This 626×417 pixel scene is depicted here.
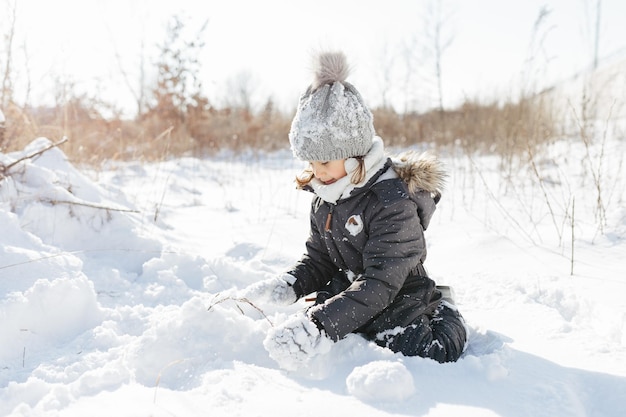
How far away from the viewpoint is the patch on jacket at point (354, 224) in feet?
5.62

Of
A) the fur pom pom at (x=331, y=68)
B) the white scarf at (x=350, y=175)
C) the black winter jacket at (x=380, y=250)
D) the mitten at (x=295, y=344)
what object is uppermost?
the fur pom pom at (x=331, y=68)

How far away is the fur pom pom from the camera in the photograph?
1704mm

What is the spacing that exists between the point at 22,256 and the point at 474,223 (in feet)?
9.68

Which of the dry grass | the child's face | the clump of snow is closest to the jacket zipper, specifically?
the child's face

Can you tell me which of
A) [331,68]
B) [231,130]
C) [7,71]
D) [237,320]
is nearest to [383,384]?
[237,320]

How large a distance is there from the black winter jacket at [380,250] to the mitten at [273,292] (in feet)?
0.13

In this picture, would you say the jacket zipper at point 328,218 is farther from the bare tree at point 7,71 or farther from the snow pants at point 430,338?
the bare tree at point 7,71

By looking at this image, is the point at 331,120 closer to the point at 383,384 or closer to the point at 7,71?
the point at 383,384

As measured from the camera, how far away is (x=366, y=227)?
171cm

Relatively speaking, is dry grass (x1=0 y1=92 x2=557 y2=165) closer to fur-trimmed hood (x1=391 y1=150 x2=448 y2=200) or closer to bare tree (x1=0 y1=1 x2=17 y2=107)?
bare tree (x1=0 y1=1 x2=17 y2=107)

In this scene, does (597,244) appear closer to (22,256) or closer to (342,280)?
(342,280)

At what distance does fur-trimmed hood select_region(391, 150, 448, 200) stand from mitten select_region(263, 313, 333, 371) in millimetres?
614

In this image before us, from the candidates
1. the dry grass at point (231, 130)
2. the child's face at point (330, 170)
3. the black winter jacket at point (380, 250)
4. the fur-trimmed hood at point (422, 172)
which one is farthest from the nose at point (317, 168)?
the dry grass at point (231, 130)

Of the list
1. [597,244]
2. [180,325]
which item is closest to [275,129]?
[597,244]
